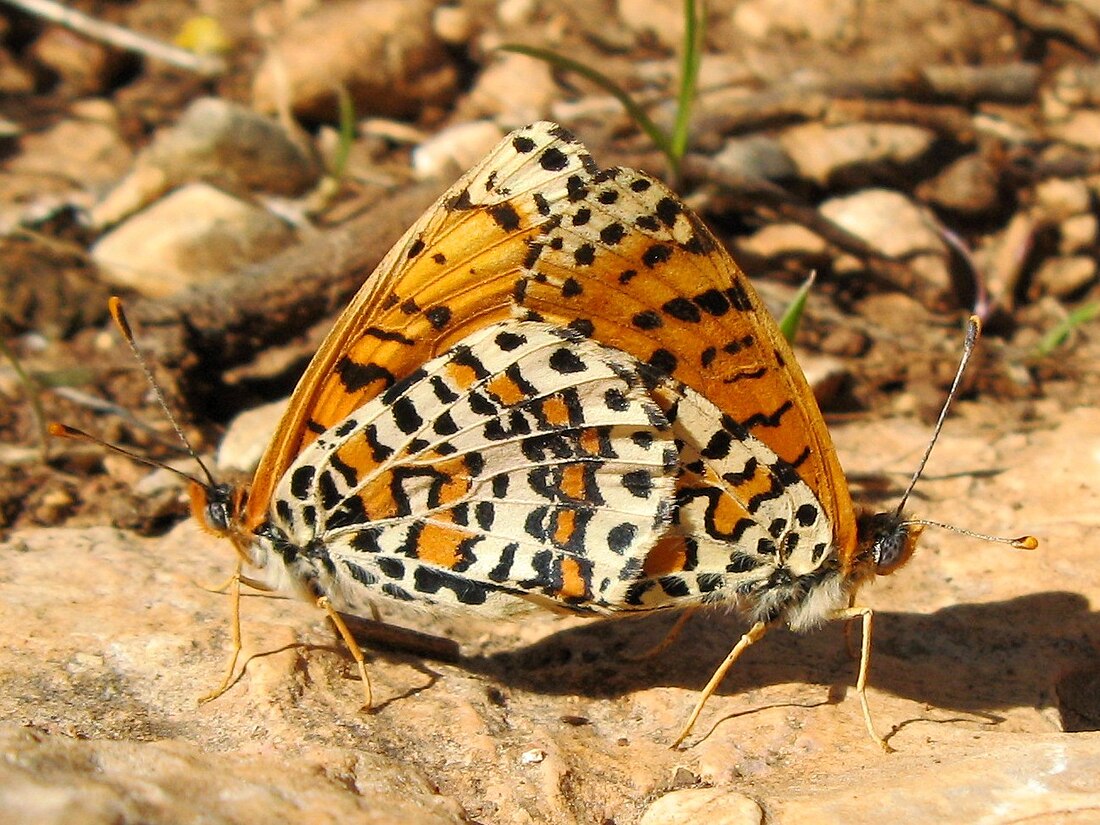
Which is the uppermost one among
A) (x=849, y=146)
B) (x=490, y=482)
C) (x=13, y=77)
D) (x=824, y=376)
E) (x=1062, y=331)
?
(x=13, y=77)

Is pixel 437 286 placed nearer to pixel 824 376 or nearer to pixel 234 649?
pixel 234 649

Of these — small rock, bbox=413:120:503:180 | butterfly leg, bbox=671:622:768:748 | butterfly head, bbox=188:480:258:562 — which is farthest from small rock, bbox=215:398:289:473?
butterfly leg, bbox=671:622:768:748

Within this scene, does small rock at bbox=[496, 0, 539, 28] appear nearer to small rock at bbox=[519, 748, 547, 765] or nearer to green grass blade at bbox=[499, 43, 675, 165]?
green grass blade at bbox=[499, 43, 675, 165]

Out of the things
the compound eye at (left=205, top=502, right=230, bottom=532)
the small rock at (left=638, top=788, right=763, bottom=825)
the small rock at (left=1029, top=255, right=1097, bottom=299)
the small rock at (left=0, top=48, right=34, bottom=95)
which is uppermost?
the small rock at (left=0, top=48, right=34, bottom=95)

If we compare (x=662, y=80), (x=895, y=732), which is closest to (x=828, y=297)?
(x=662, y=80)

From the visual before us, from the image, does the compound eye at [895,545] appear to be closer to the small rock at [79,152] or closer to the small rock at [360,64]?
the small rock at [360,64]

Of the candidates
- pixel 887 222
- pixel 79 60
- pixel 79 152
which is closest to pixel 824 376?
pixel 887 222
